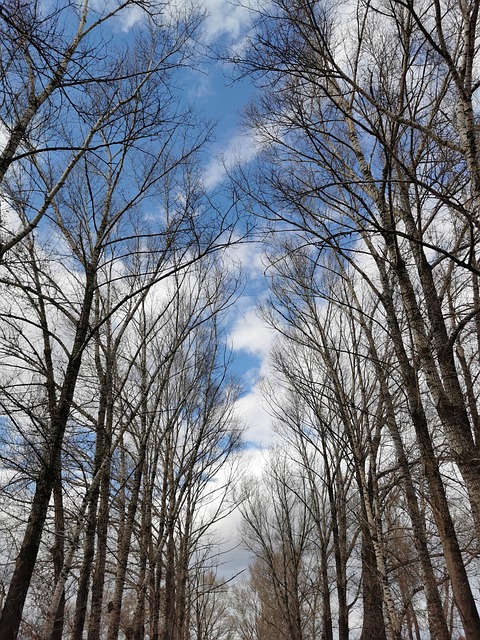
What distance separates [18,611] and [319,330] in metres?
7.14

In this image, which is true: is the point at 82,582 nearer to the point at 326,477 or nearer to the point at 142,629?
the point at 142,629

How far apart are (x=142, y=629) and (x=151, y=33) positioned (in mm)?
11490

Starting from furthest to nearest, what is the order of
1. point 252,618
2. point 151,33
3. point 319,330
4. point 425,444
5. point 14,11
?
1. point 252,618
2. point 319,330
3. point 151,33
4. point 425,444
5. point 14,11

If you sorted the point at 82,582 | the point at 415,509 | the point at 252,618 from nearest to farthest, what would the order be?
1. the point at 82,582
2. the point at 415,509
3. the point at 252,618

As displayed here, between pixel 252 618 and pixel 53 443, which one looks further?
pixel 252 618

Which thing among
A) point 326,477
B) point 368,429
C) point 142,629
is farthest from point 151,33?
point 142,629

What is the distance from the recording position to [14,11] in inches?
104

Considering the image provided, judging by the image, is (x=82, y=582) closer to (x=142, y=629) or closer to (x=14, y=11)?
(x=142, y=629)

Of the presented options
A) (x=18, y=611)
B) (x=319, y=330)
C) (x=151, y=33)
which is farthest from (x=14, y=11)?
(x=319, y=330)

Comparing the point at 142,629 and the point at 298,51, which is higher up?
the point at 298,51

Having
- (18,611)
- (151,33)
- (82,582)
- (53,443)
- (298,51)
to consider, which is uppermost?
(151,33)

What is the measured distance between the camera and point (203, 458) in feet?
33.4

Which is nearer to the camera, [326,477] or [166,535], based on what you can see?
[166,535]

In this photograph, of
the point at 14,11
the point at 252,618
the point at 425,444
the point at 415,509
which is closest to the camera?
the point at 14,11
